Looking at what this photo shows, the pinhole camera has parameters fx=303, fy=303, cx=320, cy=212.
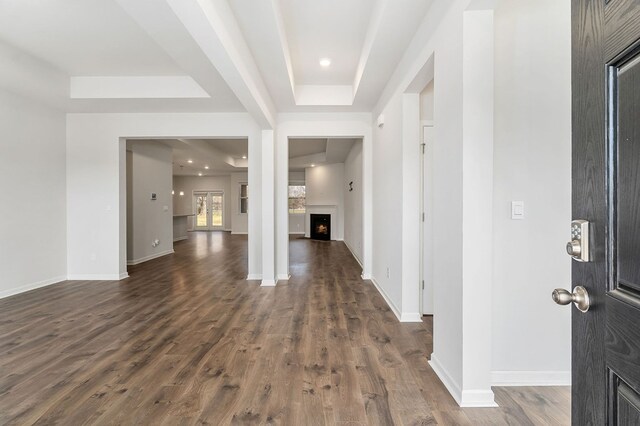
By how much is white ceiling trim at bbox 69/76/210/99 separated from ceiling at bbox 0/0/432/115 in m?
0.01

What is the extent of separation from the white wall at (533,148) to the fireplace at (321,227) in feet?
26.9

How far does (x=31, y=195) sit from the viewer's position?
4027mm

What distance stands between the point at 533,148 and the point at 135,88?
173 inches

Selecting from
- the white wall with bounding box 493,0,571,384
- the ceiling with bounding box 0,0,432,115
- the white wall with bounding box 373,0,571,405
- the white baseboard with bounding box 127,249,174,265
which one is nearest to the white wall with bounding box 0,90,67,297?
the ceiling with bounding box 0,0,432,115

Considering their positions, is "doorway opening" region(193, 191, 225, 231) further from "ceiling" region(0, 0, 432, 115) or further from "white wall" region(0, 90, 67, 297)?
"ceiling" region(0, 0, 432, 115)

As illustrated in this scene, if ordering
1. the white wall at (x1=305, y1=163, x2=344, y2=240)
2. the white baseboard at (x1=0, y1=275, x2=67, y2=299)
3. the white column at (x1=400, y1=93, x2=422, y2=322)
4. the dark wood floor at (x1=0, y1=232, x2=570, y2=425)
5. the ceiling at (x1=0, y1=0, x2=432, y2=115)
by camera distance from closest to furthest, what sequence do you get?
1. the dark wood floor at (x1=0, y1=232, x2=570, y2=425)
2. the ceiling at (x1=0, y1=0, x2=432, y2=115)
3. the white column at (x1=400, y1=93, x2=422, y2=322)
4. the white baseboard at (x1=0, y1=275, x2=67, y2=299)
5. the white wall at (x1=305, y1=163, x2=344, y2=240)

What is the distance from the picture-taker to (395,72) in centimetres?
309

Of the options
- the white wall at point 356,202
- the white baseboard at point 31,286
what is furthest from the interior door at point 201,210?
the white baseboard at point 31,286

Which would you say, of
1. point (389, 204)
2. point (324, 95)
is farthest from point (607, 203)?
point (324, 95)

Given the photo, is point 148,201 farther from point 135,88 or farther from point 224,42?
point 224,42

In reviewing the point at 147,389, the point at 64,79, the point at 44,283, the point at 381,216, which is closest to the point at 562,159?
the point at 381,216

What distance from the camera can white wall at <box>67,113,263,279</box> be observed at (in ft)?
14.9

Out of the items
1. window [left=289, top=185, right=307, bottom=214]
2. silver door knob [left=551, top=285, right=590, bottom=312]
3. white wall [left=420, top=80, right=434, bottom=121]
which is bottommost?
silver door knob [left=551, top=285, right=590, bottom=312]

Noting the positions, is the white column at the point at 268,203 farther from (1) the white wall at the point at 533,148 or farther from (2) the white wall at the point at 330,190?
(2) the white wall at the point at 330,190
